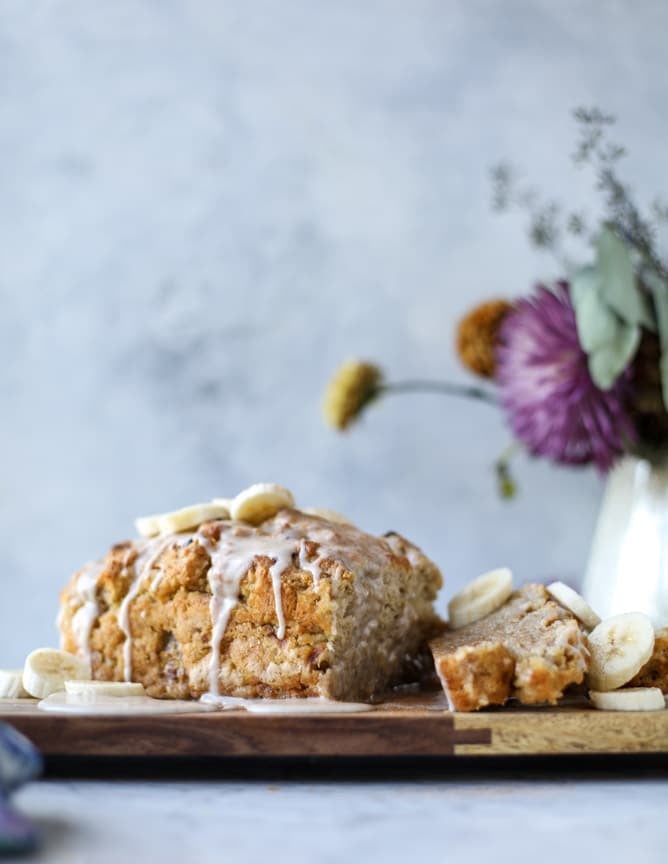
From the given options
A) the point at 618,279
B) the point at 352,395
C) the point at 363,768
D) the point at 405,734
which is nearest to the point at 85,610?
the point at 363,768

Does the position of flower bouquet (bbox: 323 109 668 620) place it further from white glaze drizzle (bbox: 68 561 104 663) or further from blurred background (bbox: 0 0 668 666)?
blurred background (bbox: 0 0 668 666)

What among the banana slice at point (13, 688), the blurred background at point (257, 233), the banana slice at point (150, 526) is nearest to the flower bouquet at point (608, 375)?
the banana slice at point (150, 526)

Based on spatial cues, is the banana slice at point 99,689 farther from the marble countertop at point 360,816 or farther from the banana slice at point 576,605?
the banana slice at point 576,605

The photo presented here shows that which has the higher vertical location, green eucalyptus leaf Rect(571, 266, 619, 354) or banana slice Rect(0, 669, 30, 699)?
green eucalyptus leaf Rect(571, 266, 619, 354)

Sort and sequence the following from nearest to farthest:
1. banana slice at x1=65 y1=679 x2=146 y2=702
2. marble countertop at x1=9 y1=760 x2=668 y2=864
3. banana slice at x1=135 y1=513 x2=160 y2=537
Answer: marble countertop at x1=9 y1=760 x2=668 y2=864 < banana slice at x1=65 y1=679 x2=146 y2=702 < banana slice at x1=135 y1=513 x2=160 y2=537

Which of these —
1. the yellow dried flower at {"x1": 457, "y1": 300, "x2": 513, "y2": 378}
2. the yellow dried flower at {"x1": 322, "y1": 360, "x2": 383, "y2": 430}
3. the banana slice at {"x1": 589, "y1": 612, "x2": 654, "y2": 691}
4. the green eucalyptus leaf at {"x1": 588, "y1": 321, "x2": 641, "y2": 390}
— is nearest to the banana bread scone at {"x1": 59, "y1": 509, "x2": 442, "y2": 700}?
the banana slice at {"x1": 589, "y1": 612, "x2": 654, "y2": 691}

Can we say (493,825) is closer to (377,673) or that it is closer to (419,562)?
(377,673)
